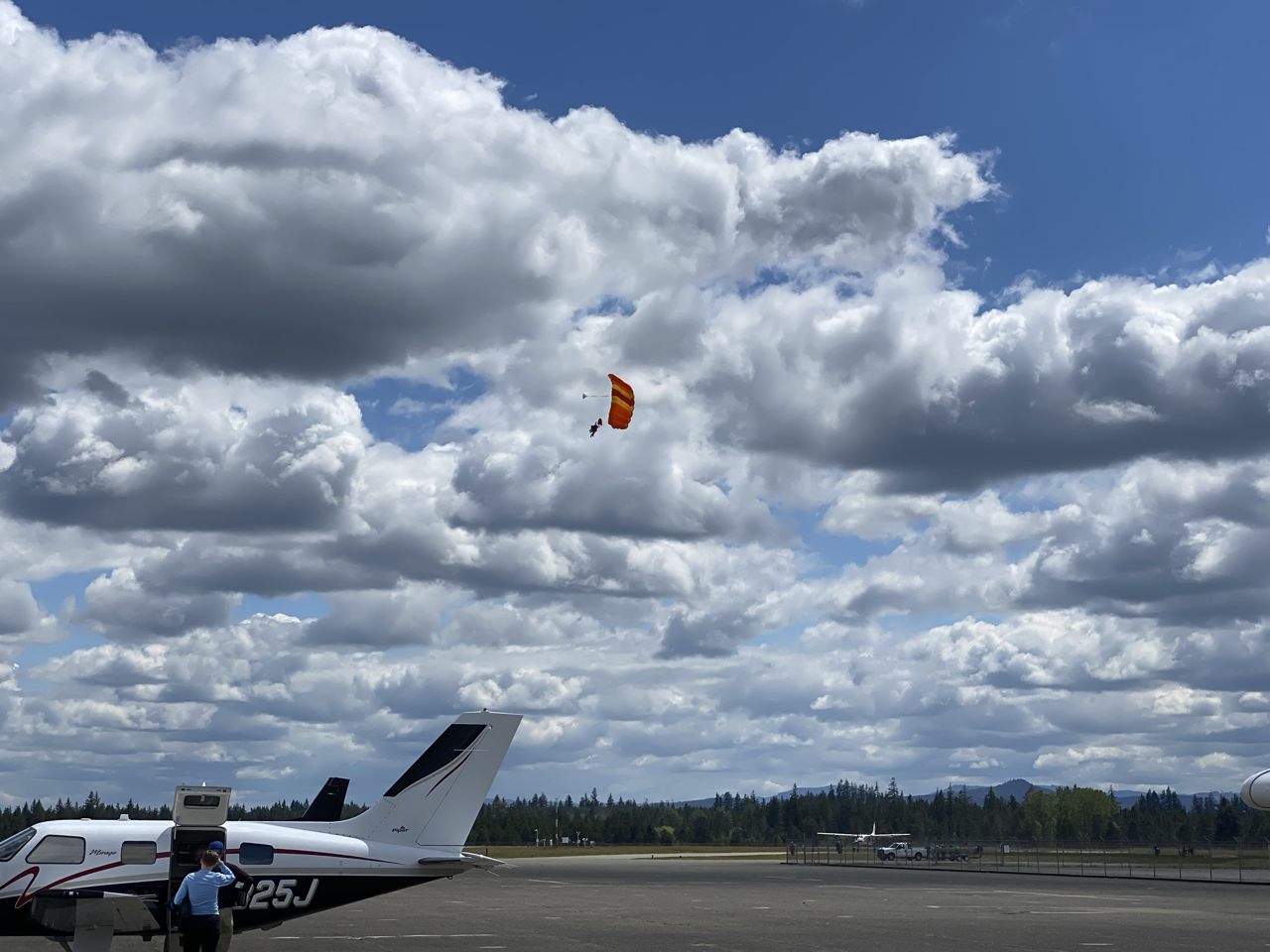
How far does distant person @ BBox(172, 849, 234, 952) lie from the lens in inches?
762

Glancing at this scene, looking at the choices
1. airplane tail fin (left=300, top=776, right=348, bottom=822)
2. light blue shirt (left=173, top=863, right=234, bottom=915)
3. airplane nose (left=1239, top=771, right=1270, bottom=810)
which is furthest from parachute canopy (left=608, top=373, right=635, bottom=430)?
airplane nose (left=1239, top=771, right=1270, bottom=810)

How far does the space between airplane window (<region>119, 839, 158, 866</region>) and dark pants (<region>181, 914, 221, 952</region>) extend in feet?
17.3

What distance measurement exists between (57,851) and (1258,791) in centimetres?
5649

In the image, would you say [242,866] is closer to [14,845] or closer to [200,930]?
[14,845]

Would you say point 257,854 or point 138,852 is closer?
point 138,852

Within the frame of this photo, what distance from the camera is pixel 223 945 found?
2048cm

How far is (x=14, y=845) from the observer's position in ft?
79.0

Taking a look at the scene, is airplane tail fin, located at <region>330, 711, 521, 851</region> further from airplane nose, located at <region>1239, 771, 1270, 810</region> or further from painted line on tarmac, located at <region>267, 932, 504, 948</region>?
airplane nose, located at <region>1239, 771, 1270, 810</region>

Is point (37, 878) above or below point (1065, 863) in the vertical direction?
above

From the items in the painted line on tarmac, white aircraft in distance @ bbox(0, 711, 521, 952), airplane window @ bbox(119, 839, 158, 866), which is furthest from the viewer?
the painted line on tarmac

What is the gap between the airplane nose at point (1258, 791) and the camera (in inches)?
2352

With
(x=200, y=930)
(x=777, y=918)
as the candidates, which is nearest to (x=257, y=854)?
(x=200, y=930)

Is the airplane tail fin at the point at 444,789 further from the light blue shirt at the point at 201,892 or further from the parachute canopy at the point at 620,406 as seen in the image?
the parachute canopy at the point at 620,406

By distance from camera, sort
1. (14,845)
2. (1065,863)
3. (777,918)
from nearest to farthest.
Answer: (14,845), (777,918), (1065,863)
